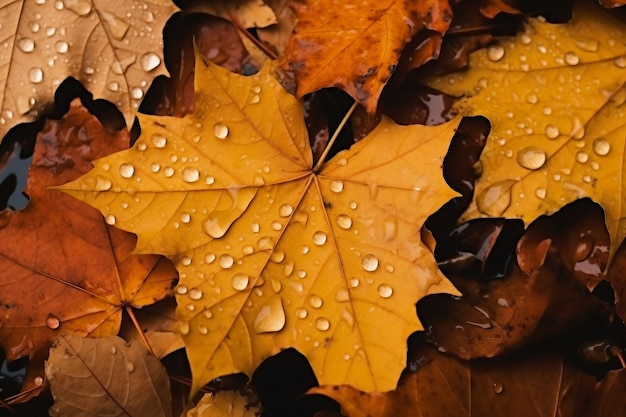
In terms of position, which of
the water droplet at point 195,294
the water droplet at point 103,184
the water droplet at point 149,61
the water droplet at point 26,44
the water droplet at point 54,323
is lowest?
the water droplet at point 54,323

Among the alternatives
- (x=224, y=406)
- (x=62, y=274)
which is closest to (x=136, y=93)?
(x=62, y=274)

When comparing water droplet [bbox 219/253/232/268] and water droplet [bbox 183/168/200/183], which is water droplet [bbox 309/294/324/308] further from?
water droplet [bbox 183/168/200/183]

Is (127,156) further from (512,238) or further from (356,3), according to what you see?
(512,238)

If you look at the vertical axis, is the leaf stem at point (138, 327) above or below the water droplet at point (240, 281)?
below

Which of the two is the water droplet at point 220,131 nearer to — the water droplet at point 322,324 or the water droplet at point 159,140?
the water droplet at point 159,140

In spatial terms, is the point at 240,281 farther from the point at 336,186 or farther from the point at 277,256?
the point at 336,186

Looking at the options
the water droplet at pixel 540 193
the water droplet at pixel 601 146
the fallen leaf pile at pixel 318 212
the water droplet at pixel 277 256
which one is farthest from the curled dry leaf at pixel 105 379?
the water droplet at pixel 601 146
